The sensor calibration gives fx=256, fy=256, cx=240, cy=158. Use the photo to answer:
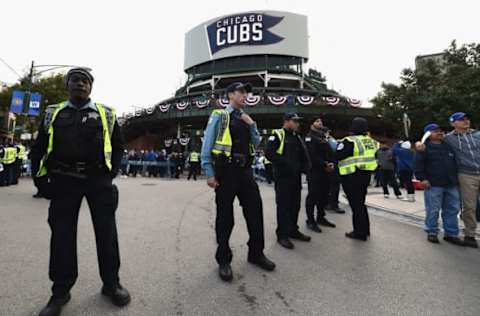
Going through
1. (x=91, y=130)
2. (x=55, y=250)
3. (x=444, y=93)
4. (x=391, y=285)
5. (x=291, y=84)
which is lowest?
(x=391, y=285)

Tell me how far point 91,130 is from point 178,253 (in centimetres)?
191

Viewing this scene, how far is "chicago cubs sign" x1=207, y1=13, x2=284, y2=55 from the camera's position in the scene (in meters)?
40.6

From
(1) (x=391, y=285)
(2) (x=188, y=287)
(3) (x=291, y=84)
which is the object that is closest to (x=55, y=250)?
(2) (x=188, y=287)

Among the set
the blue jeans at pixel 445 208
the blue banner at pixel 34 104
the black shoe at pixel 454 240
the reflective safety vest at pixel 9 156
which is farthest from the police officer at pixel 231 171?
the blue banner at pixel 34 104

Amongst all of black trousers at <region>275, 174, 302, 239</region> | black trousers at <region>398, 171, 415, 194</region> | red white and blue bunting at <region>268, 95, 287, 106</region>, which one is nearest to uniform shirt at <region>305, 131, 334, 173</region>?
black trousers at <region>275, 174, 302, 239</region>

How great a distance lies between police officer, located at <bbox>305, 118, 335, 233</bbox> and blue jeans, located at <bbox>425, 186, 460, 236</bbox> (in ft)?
4.89

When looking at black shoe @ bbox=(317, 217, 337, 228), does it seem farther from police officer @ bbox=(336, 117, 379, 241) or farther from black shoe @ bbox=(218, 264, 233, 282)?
black shoe @ bbox=(218, 264, 233, 282)

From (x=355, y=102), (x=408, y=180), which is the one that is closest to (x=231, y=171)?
(x=408, y=180)

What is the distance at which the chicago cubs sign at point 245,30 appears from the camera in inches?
1599

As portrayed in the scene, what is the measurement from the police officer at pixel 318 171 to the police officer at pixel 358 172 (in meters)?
0.52

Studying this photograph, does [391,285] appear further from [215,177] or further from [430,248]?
[215,177]

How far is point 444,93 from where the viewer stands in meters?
14.5

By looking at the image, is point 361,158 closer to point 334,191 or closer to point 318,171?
point 318,171

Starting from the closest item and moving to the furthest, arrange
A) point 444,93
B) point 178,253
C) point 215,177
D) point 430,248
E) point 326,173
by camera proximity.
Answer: point 215,177, point 178,253, point 430,248, point 326,173, point 444,93
